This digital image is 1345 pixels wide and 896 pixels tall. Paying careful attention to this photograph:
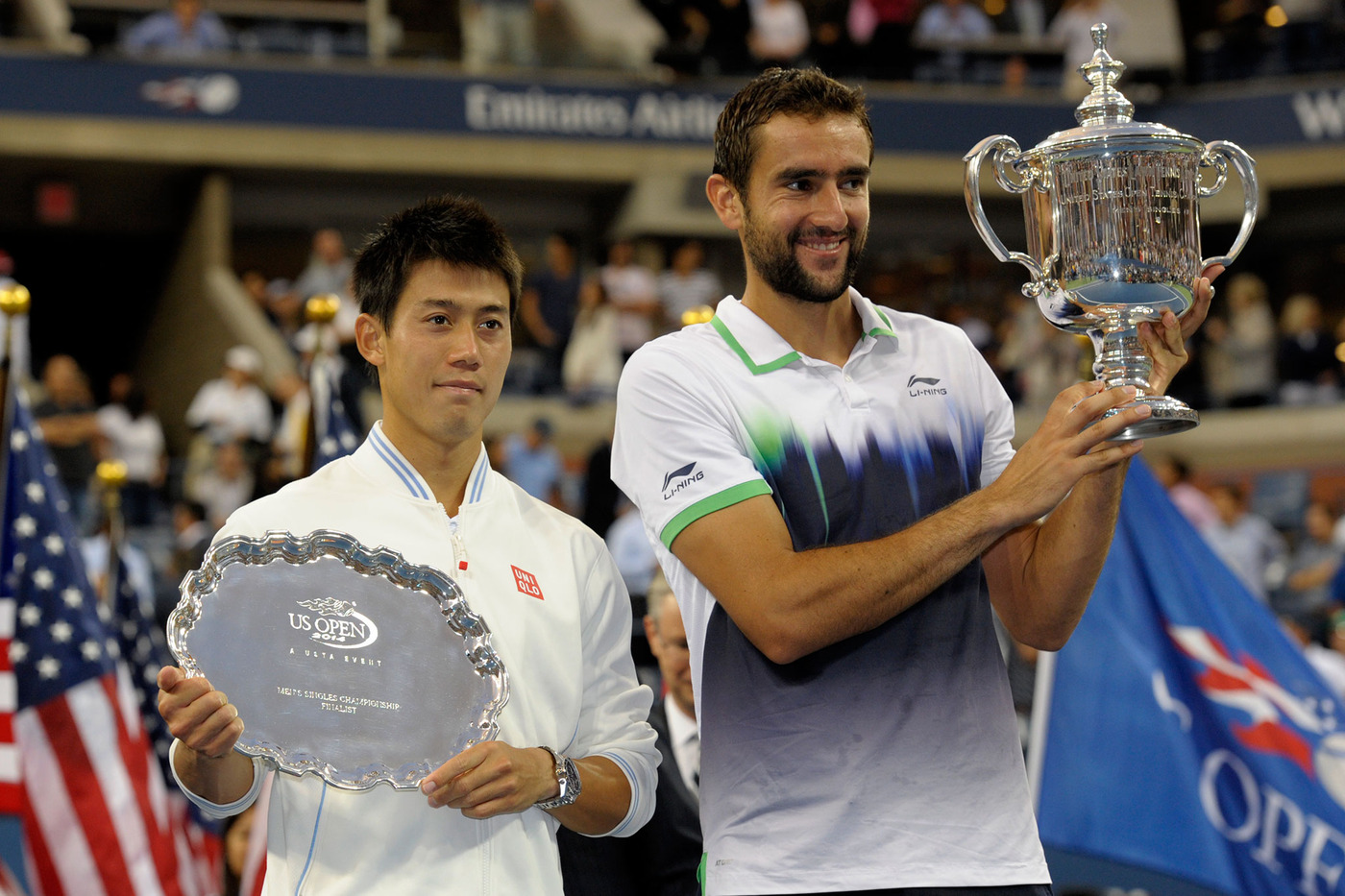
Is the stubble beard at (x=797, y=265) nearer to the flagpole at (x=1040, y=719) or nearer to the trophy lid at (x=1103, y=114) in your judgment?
the trophy lid at (x=1103, y=114)

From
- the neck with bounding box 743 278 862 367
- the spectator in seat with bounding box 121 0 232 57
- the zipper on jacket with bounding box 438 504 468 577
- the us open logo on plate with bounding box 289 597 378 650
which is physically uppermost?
the spectator in seat with bounding box 121 0 232 57

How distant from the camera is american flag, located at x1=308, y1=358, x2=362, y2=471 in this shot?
5.10 metres

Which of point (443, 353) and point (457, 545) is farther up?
point (443, 353)

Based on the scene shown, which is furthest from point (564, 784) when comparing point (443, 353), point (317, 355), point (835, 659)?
point (317, 355)

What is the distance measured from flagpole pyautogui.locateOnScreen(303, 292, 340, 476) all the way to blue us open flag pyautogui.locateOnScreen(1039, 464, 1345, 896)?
98.8 inches

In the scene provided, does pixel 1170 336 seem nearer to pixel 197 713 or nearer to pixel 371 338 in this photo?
pixel 371 338

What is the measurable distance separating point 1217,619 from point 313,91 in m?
14.2

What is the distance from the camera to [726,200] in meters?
2.69

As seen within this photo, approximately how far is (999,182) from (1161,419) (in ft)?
1.63

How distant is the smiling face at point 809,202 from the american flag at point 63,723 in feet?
10.4

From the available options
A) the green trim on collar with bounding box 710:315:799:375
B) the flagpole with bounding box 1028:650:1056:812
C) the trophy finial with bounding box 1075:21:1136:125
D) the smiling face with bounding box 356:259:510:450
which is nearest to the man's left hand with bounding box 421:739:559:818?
the smiling face with bounding box 356:259:510:450

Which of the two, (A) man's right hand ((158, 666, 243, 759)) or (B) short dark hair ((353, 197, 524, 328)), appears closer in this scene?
(A) man's right hand ((158, 666, 243, 759))

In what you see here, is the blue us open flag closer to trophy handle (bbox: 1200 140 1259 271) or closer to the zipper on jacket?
trophy handle (bbox: 1200 140 1259 271)

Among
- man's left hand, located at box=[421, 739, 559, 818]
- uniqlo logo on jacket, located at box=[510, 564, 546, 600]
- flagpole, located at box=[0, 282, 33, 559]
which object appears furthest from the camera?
flagpole, located at box=[0, 282, 33, 559]
